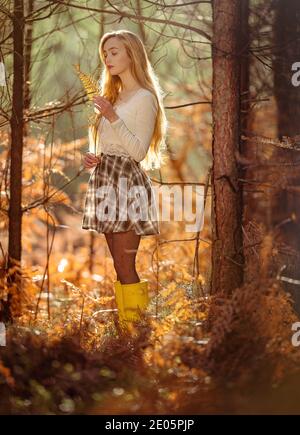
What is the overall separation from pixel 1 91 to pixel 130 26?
4076 millimetres

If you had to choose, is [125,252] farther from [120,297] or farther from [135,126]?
[135,126]

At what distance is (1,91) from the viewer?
226 inches

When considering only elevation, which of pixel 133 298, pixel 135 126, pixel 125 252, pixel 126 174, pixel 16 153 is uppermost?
pixel 135 126

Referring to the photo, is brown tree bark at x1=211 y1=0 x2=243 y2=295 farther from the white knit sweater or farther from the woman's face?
the woman's face

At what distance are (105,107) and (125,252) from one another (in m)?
0.94

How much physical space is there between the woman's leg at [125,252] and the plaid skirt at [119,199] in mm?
52

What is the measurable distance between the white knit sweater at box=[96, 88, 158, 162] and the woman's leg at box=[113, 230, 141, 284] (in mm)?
494

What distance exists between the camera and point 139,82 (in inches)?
196

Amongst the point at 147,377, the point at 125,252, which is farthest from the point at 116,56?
the point at 147,377

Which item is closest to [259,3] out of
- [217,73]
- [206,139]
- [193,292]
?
[217,73]

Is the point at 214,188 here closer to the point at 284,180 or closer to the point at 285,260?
the point at 284,180

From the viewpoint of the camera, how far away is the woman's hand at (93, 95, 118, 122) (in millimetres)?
4582
